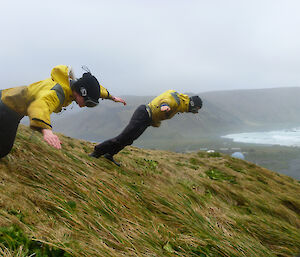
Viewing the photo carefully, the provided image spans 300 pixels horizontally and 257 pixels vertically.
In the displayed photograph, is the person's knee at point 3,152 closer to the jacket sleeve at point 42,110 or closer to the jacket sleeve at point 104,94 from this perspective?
the jacket sleeve at point 42,110

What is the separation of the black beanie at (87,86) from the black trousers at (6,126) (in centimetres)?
97

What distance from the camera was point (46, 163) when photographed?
12.1ft

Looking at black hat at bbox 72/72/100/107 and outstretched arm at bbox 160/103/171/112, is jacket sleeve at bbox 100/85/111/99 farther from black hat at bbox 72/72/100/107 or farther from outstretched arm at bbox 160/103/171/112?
outstretched arm at bbox 160/103/171/112

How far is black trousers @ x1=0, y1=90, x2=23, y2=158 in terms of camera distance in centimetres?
302

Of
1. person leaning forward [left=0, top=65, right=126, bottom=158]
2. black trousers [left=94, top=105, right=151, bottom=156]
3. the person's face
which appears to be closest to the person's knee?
person leaning forward [left=0, top=65, right=126, bottom=158]

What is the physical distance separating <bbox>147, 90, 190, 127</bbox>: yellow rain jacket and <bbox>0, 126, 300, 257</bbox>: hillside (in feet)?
4.96

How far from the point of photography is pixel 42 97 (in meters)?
2.68

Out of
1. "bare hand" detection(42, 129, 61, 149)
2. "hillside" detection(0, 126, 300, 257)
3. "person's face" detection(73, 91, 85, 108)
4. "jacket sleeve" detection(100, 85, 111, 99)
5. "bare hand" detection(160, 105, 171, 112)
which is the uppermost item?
"jacket sleeve" detection(100, 85, 111, 99)

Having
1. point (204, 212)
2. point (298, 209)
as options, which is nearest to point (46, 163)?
point (204, 212)

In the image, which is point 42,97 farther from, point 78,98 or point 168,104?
point 168,104

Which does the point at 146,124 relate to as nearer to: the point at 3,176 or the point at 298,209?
the point at 3,176

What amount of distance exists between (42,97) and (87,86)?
2.59 ft

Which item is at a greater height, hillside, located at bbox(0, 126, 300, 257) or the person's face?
the person's face

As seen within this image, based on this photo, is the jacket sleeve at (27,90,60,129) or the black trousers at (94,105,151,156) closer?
the jacket sleeve at (27,90,60,129)
